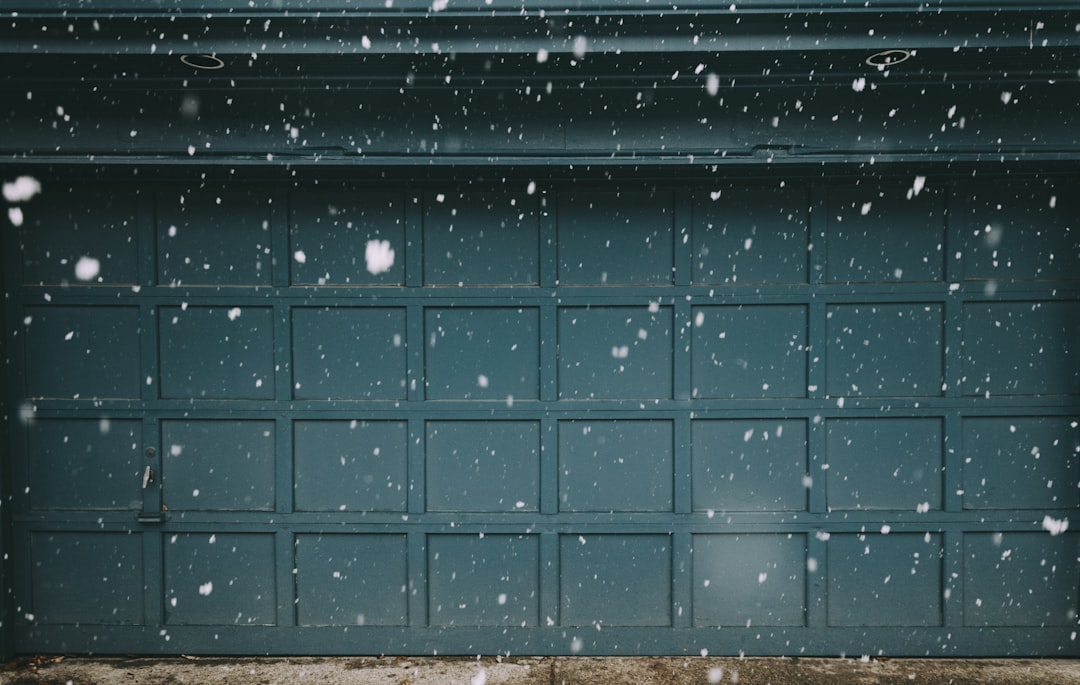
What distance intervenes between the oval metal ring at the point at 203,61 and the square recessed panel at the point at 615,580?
353cm

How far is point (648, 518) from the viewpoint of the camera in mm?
3977

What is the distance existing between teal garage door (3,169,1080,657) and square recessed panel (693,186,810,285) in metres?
0.02

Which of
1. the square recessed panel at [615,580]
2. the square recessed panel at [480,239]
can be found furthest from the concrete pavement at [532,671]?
the square recessed panel at [480,239]

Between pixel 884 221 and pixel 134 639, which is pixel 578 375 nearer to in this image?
pixel 884 221

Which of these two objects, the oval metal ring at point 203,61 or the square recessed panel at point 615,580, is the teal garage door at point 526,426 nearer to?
the square recessed panel at point 615,580

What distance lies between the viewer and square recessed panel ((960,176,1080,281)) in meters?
3.90

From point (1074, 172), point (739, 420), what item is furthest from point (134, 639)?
point (1074, 172)

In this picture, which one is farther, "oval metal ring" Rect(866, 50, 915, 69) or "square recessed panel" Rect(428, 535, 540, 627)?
"square recessed panel" Rect(428, 535, 540, 627)

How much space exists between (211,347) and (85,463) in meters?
1.13

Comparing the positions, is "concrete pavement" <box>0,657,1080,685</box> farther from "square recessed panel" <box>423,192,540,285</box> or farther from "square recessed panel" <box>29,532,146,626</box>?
"square recessed panel" <box>423,192,540,285</box>

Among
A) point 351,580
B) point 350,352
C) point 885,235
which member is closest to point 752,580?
point 885,235

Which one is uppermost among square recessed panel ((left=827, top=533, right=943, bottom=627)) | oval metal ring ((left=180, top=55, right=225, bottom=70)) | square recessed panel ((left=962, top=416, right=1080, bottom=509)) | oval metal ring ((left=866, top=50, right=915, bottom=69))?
oval metal ring ((left=180, top=55, right=225, bottom=70))

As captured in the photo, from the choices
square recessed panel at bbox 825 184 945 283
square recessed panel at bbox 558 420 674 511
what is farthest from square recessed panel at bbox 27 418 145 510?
square recessed panel at bbox 825 184 945 283

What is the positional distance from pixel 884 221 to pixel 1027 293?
1.00m
